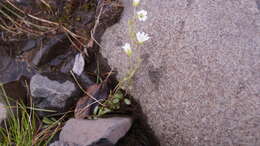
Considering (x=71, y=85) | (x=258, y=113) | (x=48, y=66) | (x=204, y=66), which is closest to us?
(x=258, y=113)

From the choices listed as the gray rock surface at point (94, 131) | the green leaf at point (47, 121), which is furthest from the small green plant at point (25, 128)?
the gray rock surface at point (94, 131)

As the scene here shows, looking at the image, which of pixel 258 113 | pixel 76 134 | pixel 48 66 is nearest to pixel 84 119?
pixel 76 134

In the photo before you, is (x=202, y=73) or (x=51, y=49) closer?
(x=202, y=73)

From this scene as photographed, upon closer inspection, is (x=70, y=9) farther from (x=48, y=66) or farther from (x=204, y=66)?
(x=204, y=66)

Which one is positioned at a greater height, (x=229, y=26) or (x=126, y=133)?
(x=229, y=26)

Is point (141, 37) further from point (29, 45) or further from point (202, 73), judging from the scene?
point (29, 45)

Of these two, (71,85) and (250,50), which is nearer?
(250,50)

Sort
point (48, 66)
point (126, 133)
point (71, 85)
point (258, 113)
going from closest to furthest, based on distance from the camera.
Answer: point (258, 113)
point (126, 133)
point (71, 85)
point (48, 66)

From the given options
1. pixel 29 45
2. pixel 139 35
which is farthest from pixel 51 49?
pixel 139 35
